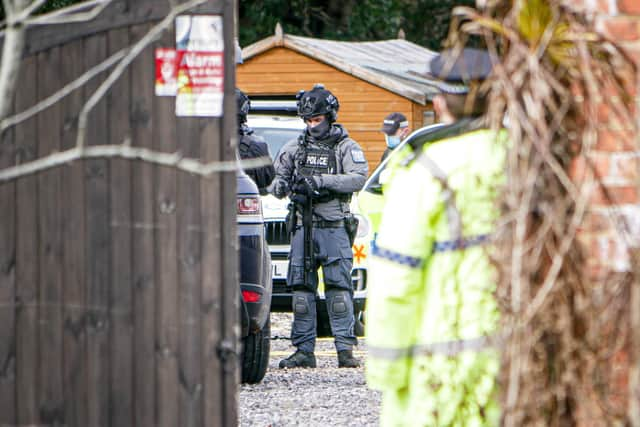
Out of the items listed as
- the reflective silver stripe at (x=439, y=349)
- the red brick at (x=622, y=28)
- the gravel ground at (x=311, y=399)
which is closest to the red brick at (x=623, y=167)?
the red brick at (x=622, y=28)

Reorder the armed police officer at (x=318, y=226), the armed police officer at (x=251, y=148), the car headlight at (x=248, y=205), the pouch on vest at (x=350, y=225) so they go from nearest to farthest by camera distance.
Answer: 1. the car headlight at (x=248, y=205)
2. the armed police officer at (x=251, y=148)
3. the armed police officer at (x=318, y=226)
4. the pouch on vest at (x=350, y=225)

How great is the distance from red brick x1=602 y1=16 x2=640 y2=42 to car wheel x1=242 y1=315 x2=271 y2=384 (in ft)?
19.5

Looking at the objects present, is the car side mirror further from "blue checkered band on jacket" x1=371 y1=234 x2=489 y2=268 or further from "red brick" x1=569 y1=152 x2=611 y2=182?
"red brick" x1=569 y1=152 x2=611 y2=182

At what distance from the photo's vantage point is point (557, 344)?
3682 mm

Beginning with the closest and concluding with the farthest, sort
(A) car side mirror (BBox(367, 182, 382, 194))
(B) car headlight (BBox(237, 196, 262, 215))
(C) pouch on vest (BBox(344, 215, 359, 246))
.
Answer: (B) car headlight (BBox(237, 196, 262, 215)) → (C) pouch on vest (BBox(344, 215, 359, 246)) → (A) car side mirror (BBox(367, 182, 382, 194))

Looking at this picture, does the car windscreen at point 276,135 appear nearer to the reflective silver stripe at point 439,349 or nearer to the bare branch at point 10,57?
the reflective silver stripe at point 439,349

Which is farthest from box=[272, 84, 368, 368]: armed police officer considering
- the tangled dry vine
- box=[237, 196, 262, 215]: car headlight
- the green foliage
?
the green foliage

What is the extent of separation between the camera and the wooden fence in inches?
206

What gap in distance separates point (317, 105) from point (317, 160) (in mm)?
443

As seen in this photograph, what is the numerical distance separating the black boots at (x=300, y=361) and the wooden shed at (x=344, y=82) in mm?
12616

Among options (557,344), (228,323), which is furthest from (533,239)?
(228,323)

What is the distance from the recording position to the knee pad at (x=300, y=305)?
11.1 meters

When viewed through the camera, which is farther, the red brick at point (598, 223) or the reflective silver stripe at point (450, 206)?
the reflective silver stripe at point (450, 206)

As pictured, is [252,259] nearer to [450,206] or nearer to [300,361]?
[300,361]
